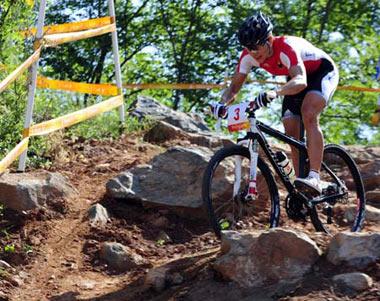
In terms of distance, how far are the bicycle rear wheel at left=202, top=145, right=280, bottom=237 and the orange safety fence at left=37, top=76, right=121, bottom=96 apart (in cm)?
227

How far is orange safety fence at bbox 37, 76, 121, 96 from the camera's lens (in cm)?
886

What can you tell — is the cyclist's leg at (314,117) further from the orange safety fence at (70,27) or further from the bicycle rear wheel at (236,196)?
the orange safety fence at (70,27)

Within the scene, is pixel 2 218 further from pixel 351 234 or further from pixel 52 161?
pixel 351 234

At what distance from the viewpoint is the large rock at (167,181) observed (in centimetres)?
801

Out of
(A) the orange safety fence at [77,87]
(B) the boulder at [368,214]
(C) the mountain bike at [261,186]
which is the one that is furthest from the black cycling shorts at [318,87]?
(A) the orange safety fence at [77,87]

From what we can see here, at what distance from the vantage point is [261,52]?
672 centimetres

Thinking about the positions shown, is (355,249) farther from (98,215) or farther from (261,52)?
(98,215)

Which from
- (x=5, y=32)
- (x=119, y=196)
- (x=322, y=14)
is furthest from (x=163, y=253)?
(x=322, y=14)

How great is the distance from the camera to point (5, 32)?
8438mm

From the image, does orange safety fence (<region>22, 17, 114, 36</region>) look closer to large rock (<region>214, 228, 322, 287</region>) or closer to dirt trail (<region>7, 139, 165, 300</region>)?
dirt trail (<region>7, 139, 165, 300</region>)

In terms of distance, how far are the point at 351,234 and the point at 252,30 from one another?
6.03 ft

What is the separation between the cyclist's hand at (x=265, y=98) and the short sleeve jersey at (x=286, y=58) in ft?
1.44

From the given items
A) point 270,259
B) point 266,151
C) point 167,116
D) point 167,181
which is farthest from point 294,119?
point 167,116

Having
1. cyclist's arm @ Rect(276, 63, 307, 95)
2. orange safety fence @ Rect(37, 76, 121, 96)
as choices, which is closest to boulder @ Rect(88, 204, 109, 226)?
orange safety fence @ Rect(37, 76, 121, 96)
